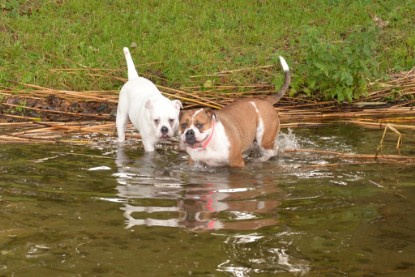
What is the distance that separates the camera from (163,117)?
9.12m

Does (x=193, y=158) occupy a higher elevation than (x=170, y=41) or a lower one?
lower

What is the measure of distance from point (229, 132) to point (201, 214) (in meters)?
1.90

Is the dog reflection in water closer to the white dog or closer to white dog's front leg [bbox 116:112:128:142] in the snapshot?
the white dog

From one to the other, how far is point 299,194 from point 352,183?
0.64 meters

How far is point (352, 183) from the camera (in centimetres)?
807

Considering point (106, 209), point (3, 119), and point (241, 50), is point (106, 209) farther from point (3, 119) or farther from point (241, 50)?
point (241, 50)

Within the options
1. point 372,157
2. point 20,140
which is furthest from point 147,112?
point 372,157

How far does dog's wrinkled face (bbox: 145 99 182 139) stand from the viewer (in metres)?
9.08

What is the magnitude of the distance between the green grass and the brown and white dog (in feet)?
9.44

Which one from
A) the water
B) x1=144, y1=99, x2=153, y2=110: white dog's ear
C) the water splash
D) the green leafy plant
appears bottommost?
the water

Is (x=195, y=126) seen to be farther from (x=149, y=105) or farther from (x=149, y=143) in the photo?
(x=149, y=143)

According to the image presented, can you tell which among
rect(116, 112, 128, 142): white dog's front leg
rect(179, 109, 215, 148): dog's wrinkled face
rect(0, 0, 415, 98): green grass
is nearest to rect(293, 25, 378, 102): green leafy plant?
rect(0, 0, 415, 98): green grass

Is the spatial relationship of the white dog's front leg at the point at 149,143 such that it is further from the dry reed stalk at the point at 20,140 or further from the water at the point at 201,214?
the dry reed stalk at the point at 20,140

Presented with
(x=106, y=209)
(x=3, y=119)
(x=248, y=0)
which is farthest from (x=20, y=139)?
(x=248, y=0)
